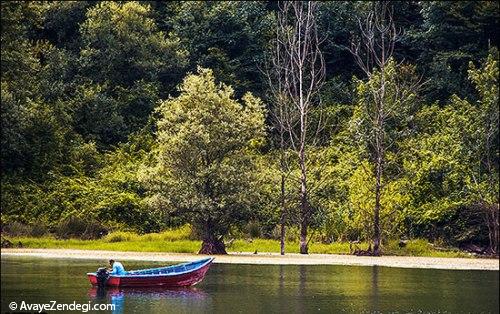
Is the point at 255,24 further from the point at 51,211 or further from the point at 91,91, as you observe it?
the point at 51,211

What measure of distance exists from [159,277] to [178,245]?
19825mm

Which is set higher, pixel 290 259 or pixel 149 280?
pixel 290 259

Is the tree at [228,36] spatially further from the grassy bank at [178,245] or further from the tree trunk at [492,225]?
the tree trunk at [492,225]

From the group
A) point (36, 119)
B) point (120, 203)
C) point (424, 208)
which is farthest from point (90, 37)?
point (424, 208)

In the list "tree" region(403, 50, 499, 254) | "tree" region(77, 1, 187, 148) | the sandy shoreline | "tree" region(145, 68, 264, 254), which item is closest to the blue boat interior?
the sandy shoreline

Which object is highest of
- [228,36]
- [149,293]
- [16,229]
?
[228,36]

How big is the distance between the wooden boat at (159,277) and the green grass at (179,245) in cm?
1687

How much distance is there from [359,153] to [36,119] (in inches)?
946

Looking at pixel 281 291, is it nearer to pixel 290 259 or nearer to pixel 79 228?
pixel 290 259

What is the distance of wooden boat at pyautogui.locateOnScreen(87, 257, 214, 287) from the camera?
142ft

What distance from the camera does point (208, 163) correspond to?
60.4m

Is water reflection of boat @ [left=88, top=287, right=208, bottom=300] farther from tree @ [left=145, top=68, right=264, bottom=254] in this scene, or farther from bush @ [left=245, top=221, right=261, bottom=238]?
bush @ [left=245, top=221, right=261, bottom=238]

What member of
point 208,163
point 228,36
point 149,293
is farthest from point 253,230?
point 149,293

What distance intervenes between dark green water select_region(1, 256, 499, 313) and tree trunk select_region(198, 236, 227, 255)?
660 centimetres
